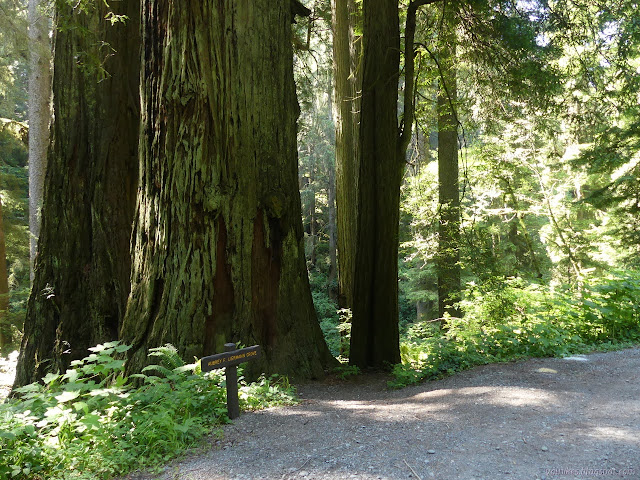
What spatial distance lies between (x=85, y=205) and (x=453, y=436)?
611 cm

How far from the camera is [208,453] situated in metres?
3.31

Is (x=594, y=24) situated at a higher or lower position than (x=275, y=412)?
higher

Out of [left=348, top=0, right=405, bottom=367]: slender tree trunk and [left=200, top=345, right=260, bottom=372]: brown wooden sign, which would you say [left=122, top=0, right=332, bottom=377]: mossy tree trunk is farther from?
[left=348, top=0, right=405, bottom=367]: slender tree trunk

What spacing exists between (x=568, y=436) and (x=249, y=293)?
11.6 ft

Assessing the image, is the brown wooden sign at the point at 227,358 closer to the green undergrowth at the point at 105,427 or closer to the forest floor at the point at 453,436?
the green undergrowth at the point at 105,427

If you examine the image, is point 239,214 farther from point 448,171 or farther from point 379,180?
point 448,171

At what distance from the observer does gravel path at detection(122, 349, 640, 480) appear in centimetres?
288

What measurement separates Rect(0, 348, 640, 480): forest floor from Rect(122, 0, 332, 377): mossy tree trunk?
1.30 m

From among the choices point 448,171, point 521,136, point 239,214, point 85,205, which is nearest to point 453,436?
point 239,214

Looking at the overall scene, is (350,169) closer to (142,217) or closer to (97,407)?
(142,217)

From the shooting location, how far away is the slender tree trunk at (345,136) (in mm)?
9227

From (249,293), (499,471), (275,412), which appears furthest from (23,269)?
(499,471)

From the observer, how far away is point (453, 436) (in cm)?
343

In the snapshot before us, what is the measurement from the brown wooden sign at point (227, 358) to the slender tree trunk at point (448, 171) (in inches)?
174
